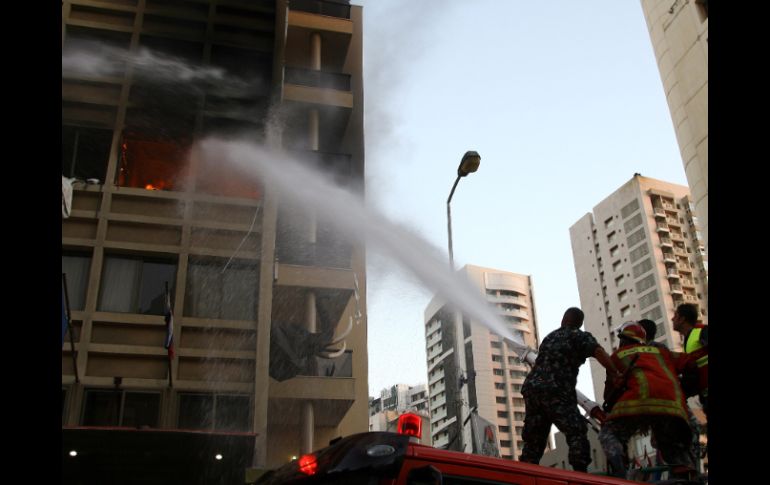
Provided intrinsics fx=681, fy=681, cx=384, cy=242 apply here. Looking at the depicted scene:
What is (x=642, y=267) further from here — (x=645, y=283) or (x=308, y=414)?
(x=308, y=414)

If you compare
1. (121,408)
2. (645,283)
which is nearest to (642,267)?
(645,283)

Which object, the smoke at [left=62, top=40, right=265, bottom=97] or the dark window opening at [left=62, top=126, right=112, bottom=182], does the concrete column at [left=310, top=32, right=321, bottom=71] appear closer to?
the smoke at [left=62, top=40, right=265, bottom=97]

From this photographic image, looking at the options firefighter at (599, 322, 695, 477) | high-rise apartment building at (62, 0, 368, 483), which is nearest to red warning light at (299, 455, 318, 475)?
firefighter at (599, 322, 695, 477)

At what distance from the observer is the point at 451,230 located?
14.5 meters

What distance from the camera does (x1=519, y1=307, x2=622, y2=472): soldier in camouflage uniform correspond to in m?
5.34

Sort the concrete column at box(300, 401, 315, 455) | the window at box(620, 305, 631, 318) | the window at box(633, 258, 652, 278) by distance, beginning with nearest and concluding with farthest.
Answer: the concrete column at box(300, 401, 315, 455) < the window at box(633, 258, 652, 278) < the window at box(620, 305, 631, 318)

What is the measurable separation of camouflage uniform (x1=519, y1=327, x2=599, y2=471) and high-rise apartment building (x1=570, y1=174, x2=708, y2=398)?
251 ft

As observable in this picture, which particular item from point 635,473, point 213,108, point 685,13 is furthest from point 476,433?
point 685,13

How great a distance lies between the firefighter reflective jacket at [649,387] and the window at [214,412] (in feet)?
33.6

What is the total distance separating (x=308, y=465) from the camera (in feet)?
13.2

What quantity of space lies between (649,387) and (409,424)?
2034 millimetres
